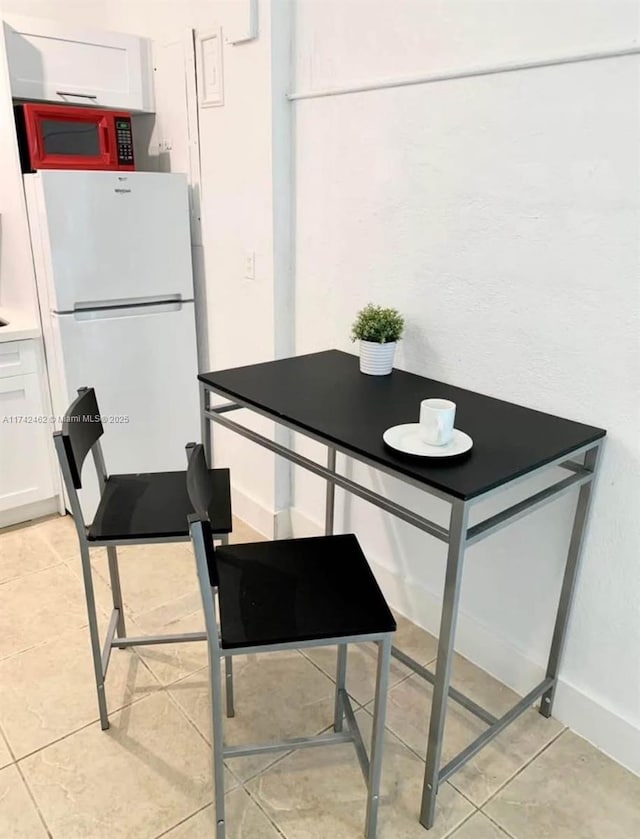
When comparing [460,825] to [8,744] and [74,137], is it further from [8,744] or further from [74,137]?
[74,137]

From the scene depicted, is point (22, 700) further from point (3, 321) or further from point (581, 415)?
point (581, 415)

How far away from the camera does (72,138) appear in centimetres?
245

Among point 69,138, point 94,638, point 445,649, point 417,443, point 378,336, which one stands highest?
point 69,138

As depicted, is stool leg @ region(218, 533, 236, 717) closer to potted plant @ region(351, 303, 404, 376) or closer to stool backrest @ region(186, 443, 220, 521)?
stool backrest @ region(186, 443, 220, 521)

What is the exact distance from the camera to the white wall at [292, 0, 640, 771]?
1.40m

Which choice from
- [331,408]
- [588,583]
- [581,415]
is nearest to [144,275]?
[331,408]

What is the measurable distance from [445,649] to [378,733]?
0.23 meters

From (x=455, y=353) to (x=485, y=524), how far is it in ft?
2.19

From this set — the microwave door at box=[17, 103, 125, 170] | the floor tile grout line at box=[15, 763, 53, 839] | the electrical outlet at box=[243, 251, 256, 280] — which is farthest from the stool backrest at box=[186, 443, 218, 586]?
the microwave door at box=[17, 103, 125, 170]

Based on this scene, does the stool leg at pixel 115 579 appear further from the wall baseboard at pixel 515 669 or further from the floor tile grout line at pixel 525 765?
the floor tile grout line at pixel 525 765

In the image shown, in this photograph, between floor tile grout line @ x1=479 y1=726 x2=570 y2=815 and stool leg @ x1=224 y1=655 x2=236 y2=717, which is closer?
floor tile grout line @ x1=479 y1=726 x2=570 y2=815

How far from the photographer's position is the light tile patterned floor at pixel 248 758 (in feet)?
4.81

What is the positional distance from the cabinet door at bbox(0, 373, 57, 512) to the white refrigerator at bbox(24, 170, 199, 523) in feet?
0.30

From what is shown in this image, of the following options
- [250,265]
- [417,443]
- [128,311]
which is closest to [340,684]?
[417,443]
